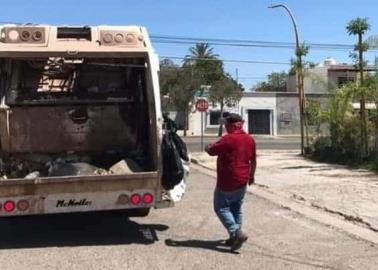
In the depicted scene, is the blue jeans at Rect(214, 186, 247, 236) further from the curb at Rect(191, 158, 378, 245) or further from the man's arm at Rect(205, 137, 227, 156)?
the curb at Rect(191, 158, 378, 245)

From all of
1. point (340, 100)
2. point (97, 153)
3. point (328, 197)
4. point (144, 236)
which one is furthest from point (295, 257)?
point (340, 100)

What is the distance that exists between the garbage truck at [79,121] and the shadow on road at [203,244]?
1.60 ft

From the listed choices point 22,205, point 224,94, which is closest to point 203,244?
point 22,205

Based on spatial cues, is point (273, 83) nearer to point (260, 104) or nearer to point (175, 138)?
point (260, 104)

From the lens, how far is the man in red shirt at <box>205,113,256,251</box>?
8.66m

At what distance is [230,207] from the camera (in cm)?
882

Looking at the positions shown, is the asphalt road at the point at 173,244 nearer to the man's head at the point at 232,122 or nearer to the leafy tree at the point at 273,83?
the man's head at the point at 232,122

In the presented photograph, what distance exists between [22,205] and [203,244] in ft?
7.40

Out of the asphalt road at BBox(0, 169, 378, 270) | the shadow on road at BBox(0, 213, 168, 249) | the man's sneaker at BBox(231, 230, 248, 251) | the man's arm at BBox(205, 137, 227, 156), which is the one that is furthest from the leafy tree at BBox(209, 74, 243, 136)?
the man's sneaker at BBox(231, 230, 248, 251)

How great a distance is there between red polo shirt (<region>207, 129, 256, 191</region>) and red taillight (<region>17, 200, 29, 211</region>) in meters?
2.28

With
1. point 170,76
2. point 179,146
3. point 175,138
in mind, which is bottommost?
point 179,146

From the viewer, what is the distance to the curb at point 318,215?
10045mm

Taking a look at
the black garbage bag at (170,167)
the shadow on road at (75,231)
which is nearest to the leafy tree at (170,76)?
the shadow on road at (75,231)

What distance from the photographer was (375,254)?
853 cm
